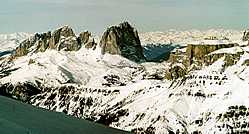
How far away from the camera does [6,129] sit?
17175cm

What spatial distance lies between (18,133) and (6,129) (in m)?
3.69

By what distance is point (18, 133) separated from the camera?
6831 inches
